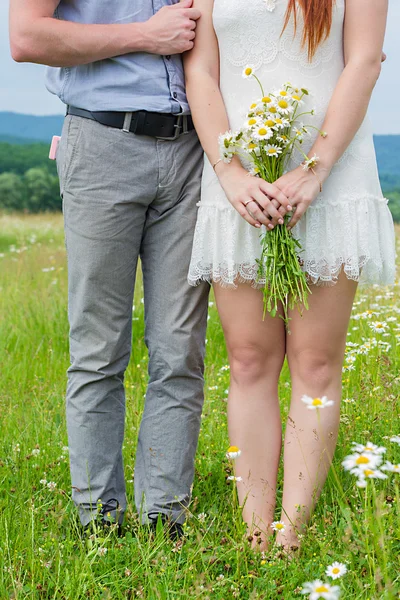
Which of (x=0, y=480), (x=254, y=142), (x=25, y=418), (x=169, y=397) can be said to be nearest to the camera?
(x=254, y=142)

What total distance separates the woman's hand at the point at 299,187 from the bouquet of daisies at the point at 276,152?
3 centimetres

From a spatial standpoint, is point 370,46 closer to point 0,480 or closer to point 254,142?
point 254,142

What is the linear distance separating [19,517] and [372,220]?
5.69 feet

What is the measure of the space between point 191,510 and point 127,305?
906 mm

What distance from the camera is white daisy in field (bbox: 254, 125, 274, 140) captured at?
97.0 inches

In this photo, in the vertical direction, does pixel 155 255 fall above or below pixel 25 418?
above

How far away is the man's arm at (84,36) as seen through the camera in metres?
2.71

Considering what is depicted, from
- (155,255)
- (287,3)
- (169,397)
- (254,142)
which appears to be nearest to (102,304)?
(155,255)

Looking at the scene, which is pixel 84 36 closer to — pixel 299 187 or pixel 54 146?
pixel 54 146

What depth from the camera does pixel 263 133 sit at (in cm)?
248

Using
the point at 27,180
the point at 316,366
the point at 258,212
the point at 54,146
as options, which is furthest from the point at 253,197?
the point at 27,180

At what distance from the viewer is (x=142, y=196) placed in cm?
289

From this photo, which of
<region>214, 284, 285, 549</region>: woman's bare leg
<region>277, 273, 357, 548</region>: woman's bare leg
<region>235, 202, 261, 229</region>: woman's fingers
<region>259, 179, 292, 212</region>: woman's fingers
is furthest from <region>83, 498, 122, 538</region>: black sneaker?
<region>259, 179, 292, 212</region>: woman's fingers

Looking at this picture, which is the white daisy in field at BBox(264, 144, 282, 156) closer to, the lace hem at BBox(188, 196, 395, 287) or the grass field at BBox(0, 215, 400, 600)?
the lace hem at BBox(188, 196, 395, 287)
